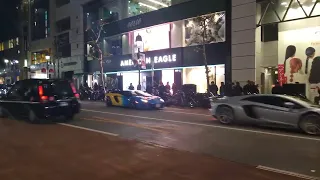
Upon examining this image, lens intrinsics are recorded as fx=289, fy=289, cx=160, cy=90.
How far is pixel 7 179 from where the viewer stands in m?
5.02

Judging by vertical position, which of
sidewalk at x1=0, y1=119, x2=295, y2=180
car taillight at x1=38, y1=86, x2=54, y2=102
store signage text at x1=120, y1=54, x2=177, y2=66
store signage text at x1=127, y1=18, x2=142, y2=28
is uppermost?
store signage text at x1=127, y1=18, x2=142, y2=28

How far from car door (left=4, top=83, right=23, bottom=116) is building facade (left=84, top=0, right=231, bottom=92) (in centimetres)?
1179

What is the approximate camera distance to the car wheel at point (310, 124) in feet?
30.5

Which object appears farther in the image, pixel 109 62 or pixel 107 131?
pixel 109 62

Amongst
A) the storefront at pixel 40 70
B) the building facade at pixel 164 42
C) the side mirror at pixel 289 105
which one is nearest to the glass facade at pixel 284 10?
the building facade at pixel 164 42

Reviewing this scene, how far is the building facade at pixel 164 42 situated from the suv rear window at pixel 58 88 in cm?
1101

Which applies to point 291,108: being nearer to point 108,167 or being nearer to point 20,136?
point 108,167

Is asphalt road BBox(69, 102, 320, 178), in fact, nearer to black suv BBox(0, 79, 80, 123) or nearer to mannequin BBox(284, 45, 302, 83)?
black suv BBox(0, 79, 80, 123)

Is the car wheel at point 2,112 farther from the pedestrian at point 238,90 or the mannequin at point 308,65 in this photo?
the mannequin at point 308,65

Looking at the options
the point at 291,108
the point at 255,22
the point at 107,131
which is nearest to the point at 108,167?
the point at 107,131

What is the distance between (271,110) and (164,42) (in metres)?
17.1

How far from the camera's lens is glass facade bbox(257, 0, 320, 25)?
17938 millimetres

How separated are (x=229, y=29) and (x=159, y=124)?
12534mm

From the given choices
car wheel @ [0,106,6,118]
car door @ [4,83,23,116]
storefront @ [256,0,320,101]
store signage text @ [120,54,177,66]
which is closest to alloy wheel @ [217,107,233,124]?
car door @ [4,83,23,116]
